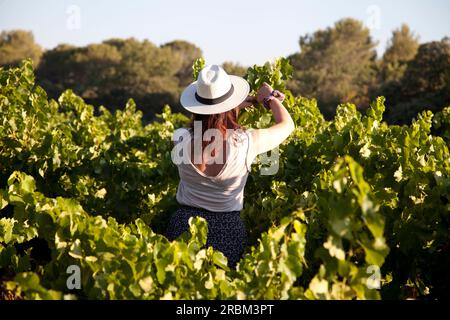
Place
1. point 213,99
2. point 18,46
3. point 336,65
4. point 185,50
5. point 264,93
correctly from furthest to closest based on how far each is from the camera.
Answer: point 185,50 < point 18,46 < point 336,65 < point 264,93 < point 213,99

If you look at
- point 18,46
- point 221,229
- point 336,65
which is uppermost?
point 221,229

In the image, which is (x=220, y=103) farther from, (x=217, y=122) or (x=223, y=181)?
(x=223, y=181)

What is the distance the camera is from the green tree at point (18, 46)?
153 feet

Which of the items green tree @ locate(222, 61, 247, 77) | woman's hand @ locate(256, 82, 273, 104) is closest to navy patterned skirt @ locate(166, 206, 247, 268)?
woman's hand @ locate(256, 82, 273, 104)

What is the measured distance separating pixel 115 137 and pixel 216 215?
330 cm

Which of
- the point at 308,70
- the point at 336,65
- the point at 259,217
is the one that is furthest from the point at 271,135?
the point at 336,65

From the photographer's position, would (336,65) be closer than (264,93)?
No

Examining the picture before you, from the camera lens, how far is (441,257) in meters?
3.07

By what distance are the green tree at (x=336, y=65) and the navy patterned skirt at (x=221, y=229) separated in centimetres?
2308

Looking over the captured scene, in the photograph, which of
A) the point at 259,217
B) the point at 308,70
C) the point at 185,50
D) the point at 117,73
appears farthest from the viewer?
the point at 185,50

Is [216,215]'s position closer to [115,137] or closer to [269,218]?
[269,218]

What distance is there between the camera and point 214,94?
2.96 meters

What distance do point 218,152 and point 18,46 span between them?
50.8 meters

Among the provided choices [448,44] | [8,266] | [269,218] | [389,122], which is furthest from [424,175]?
[448,44]
